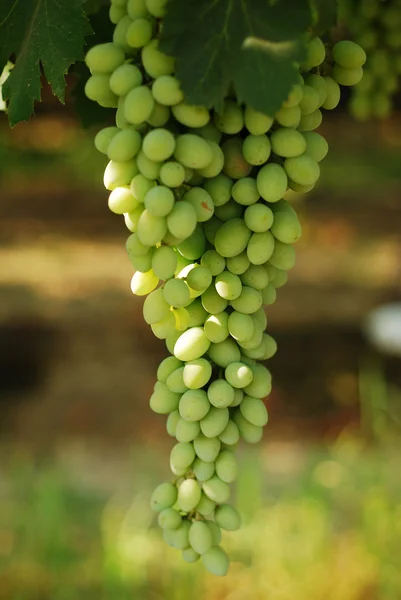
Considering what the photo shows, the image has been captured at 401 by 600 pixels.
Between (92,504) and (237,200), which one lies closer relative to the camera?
(237,200)

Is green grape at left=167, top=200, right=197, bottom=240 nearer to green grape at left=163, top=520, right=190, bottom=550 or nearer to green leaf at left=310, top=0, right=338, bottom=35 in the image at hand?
green leaf at left=310, top=0, right=338, bottom=35

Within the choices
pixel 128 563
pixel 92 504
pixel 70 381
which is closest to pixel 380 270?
pixel 70 381

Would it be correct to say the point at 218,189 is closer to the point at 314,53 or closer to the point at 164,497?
the point at 314,53

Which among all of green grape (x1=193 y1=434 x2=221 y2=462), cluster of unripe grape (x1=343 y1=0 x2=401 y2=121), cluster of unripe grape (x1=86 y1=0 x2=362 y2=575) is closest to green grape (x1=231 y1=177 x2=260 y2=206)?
cluster of unripe grape (x1=86 y1=0 x2=362 y2=575)

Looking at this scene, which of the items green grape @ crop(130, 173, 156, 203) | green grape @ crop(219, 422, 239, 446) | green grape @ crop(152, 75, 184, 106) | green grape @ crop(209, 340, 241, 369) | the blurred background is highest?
green grape @ crop(152, 75, 184, 106)

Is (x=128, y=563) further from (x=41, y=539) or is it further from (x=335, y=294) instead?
(x=335, y=294)
